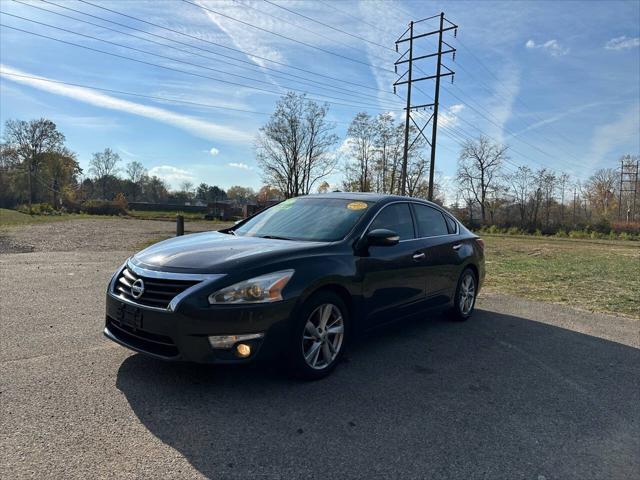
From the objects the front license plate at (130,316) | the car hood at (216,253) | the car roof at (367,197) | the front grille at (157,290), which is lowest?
the front license plate at (130,316)

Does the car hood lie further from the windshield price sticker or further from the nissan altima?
the windshield price sticker

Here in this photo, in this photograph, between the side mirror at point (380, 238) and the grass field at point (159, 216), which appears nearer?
the side mirror at point (380, 238)

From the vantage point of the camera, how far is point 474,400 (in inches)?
142

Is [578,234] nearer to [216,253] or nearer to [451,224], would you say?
[451,224]

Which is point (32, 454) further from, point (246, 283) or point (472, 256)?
point (472, 256)

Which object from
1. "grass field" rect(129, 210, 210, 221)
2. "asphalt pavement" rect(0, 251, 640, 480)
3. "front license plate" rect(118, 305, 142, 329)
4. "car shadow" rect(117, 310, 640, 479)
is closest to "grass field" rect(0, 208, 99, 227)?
"grass field" rect(129, 210, 210, 221)

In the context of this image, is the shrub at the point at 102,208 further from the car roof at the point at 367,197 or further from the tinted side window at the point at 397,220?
the tinted side window at the point at 397,220


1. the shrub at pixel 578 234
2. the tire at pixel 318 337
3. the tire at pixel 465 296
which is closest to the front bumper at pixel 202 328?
the tire at pixel 318 337

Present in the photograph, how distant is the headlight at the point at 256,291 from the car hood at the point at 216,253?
144mm

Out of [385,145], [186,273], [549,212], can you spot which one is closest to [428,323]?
[186,273]

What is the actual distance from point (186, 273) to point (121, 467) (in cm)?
136

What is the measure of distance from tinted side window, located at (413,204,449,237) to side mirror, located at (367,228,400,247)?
3.50 feet

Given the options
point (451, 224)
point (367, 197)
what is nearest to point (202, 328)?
point (367, 197)

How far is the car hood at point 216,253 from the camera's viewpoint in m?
3.50
